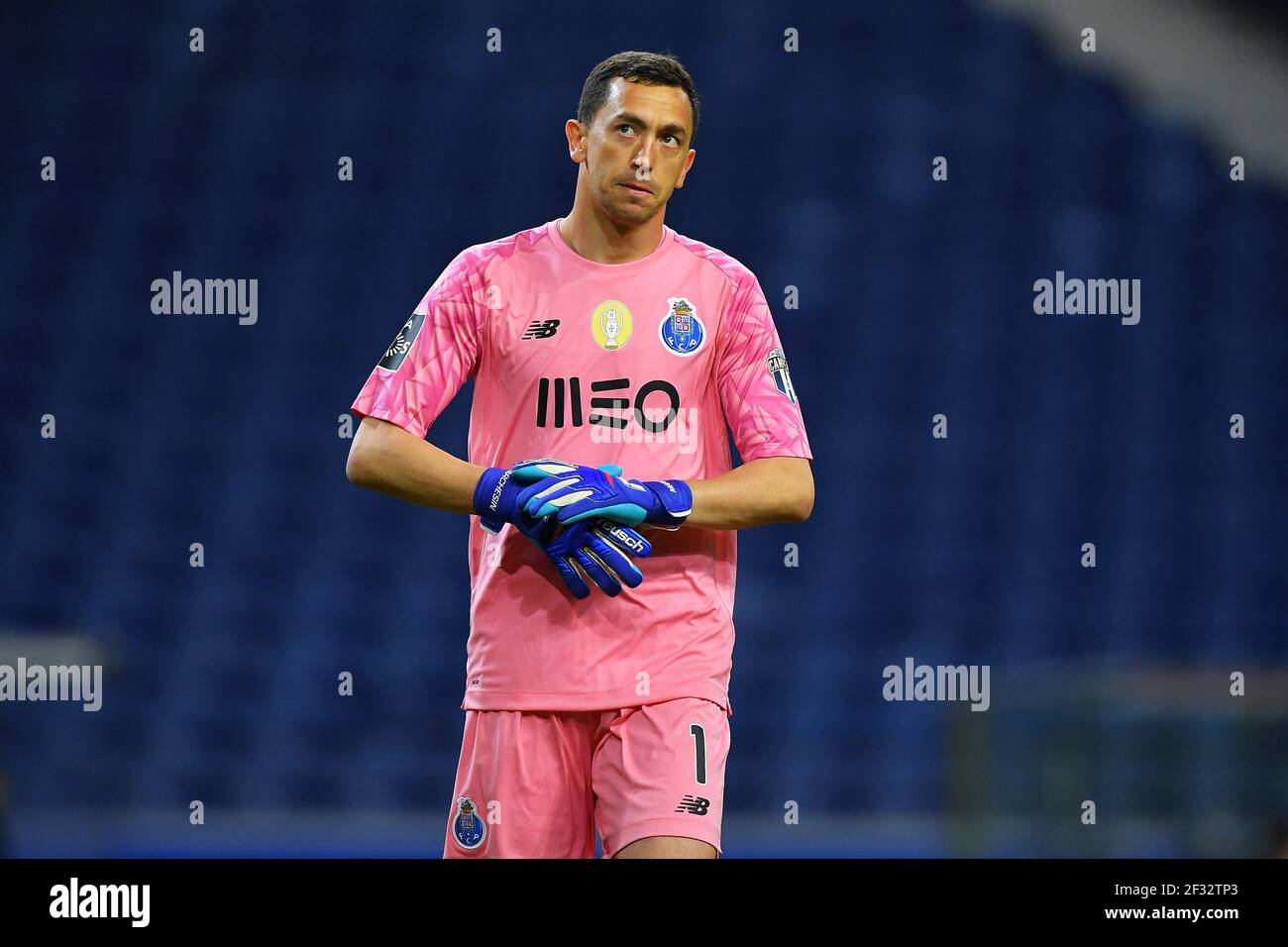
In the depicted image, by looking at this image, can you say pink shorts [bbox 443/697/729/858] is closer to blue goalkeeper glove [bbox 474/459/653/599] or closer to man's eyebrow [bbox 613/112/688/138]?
blue goalkeeper glove [bbox 474/459/653/599]

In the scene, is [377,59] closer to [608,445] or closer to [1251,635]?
[1251,635]

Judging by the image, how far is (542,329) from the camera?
2.72 m

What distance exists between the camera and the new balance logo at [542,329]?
2.71m

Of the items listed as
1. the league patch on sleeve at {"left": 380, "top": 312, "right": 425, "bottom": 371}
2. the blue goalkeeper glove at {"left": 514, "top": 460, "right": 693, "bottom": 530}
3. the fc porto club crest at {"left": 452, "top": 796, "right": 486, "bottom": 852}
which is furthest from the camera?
the league patch on sleeve at {"left": 380, "top": 312, "right": 425, "bottom": 371}

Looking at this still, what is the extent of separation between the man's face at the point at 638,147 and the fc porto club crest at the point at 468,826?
3.39 ft

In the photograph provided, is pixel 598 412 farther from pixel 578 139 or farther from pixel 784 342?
pixel 784 342

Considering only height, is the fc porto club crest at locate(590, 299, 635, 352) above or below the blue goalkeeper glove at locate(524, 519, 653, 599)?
above

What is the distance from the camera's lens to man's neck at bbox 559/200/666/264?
9.09 ft

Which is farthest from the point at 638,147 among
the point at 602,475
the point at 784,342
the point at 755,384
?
the point at 784,342

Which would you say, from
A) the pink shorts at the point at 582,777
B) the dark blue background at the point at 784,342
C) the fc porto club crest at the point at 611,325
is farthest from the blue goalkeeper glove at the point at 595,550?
the dark blue background at the point at 784,342

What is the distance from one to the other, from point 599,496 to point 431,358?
45cm

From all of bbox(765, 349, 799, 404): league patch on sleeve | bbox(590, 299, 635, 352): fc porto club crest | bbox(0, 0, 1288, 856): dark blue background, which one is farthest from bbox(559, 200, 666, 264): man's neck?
bbox(0, 0, 1288, 856): dark blue background
